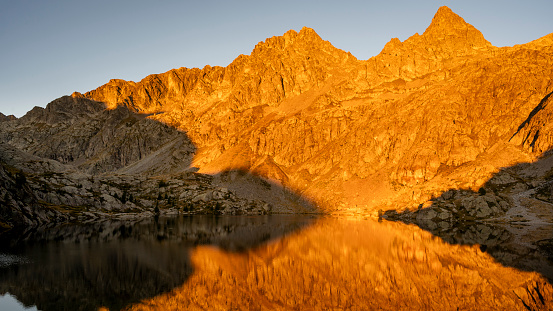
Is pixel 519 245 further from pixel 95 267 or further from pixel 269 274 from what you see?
pixel 95 267

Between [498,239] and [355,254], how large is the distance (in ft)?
153

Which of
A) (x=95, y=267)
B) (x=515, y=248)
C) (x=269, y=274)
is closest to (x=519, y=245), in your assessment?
(x=515, y=248)

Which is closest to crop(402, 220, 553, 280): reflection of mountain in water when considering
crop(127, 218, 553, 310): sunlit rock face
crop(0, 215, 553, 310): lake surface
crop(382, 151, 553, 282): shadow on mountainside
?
crop(382, 151, 553, 282): shadow on mountainside

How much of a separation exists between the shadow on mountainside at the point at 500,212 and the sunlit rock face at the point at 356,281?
Answer: 23582mm

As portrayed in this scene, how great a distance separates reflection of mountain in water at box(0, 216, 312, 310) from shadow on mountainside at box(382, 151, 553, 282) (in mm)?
61830

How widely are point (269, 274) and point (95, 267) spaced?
2701cm

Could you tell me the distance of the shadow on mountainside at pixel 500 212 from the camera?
106m

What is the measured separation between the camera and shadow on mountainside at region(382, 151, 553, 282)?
105875 mm

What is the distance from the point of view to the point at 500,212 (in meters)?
156

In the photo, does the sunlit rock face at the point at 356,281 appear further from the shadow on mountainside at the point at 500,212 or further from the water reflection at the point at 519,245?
the shadow on mountainside at the point at 500,212

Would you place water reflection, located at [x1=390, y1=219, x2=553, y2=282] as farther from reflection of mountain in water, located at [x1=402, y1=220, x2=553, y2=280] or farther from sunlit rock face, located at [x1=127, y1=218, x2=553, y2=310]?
sunlit rock face, located at [x1=127, y1=218, x2=553, y2=310]

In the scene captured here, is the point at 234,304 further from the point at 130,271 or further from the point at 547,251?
the point at 547,251

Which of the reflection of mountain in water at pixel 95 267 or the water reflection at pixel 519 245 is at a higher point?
the reflection of mountain in water at pixel 95 267

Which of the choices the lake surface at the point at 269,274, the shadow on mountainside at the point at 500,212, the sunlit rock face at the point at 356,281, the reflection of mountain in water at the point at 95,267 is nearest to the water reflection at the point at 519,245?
the shadow on mountainside at the point at 500,212
